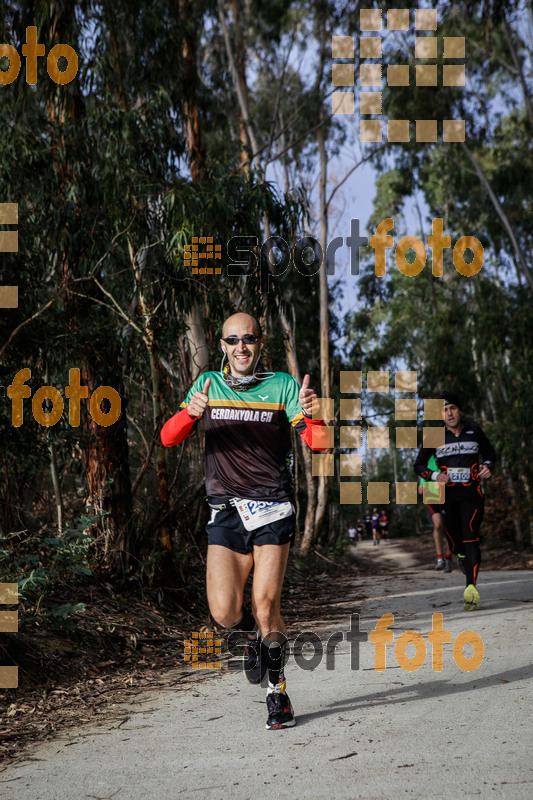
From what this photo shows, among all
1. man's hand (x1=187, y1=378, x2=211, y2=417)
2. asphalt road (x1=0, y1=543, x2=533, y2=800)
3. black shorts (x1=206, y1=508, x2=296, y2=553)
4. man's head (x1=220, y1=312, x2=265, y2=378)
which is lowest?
asphalt road (x1=0, y1=543, x2=533, y2=800)

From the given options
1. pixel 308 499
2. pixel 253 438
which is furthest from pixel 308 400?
pixel 308 499

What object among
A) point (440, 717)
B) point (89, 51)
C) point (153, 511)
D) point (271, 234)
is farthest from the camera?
point (271, 234)

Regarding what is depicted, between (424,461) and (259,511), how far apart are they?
3.88 metres

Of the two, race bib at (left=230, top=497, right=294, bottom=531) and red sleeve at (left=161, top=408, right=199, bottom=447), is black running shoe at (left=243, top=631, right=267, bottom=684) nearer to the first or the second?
race bib at (left=230, top=497, right=294, bottom=531)

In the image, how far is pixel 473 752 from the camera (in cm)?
326

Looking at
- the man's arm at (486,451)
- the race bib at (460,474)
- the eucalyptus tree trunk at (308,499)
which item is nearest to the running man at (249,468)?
the race bib at (460,474)

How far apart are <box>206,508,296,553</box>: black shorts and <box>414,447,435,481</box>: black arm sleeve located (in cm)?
366

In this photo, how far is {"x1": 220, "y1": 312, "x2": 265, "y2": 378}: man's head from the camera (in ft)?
13.9

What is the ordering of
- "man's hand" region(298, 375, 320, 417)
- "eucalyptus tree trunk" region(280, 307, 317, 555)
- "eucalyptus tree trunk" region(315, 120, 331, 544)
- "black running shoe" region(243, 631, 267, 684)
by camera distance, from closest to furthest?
"man's hand" region(298, 375, 320, 417)
"black running shoe" region(243, 631, 267, 684)
"eucalyptus tree trunk" region(280, 307, 317, 555)
"eucalyptus tree trunk" region(315, 120, 331, 544)

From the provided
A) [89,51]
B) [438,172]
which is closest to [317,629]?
[89,51]

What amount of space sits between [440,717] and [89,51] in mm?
8898

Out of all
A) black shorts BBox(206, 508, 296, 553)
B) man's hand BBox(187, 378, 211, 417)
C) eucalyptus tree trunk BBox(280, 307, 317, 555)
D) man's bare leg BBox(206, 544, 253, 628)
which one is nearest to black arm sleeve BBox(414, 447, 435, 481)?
black shorts BBox(206, 508, 296, 553)

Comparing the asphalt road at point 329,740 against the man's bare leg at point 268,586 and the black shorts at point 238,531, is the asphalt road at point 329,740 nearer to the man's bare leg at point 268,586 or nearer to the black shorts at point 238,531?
the man's bare leg at point 268,586

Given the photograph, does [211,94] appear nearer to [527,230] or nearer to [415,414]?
[527,230]
